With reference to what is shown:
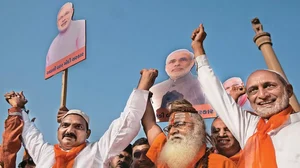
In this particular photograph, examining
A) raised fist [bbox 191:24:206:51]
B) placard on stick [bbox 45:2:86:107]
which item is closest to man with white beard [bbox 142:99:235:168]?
raised fist [bbox 191:24:206:51]

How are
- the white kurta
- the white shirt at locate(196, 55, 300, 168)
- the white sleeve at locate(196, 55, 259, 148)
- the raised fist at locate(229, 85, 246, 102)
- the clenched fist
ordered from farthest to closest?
the white kurta → the raised fist at locate(229, 85, 246, 102) → the clenched fist → the white sleeve at locate(196, 55, 259, 148) → the white shirt at locate(196, 55, 300, 168)

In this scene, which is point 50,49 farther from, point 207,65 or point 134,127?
point 207,65

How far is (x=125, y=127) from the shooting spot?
387cm

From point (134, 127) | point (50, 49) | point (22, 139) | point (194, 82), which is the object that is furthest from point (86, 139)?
point (50, 49)

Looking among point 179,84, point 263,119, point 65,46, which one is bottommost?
point 263,119

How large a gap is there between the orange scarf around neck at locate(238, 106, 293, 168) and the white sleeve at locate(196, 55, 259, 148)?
0.49 feet

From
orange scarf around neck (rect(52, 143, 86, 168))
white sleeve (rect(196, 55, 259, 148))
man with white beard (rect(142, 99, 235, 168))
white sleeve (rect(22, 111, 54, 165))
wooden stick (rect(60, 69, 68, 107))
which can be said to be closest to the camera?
white sleeve (rect(196, 55, 259, 148))

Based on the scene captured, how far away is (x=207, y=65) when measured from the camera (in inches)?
139

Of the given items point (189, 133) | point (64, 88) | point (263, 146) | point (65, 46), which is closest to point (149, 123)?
point (189, 133)

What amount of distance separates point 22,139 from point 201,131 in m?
2.21

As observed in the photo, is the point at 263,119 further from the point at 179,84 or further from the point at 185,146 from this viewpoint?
the point at 179,84

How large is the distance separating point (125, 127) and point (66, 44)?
3.54m

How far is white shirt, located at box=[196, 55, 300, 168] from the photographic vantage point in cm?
283

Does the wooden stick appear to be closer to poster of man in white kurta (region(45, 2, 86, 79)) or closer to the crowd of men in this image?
poster of man in white kurta (region(45, 2, 86, 79))
